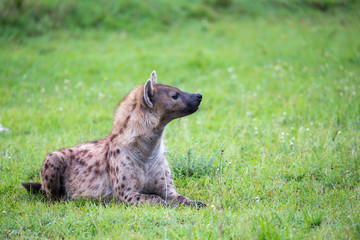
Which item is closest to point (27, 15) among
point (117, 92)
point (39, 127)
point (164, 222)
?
point (117, 92)

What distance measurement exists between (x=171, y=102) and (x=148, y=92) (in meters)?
0.30

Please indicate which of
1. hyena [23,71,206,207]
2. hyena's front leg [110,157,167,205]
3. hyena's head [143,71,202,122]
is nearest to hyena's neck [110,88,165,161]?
hyena [23,71,206,207]

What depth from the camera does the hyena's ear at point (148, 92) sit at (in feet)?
15.9

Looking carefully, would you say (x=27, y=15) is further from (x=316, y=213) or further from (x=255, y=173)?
(x=316, y=213)

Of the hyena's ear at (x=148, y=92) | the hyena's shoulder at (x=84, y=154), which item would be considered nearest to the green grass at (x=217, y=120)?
the hyena's shoulder at (x=84, y=154)

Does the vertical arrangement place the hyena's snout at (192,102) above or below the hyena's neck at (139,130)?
above

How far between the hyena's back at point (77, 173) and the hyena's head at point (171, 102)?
86cm

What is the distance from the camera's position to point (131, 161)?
196 inches

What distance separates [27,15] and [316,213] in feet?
39.3

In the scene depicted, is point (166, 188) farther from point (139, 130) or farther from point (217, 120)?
point (217, 120)

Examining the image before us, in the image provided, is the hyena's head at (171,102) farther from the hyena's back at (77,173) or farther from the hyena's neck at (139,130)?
the hyena's back at (77,173)

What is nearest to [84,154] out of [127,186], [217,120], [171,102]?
[127,186]

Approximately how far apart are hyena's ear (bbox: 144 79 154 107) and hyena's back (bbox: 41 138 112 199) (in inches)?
33.6

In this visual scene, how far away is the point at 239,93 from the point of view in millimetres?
9070
